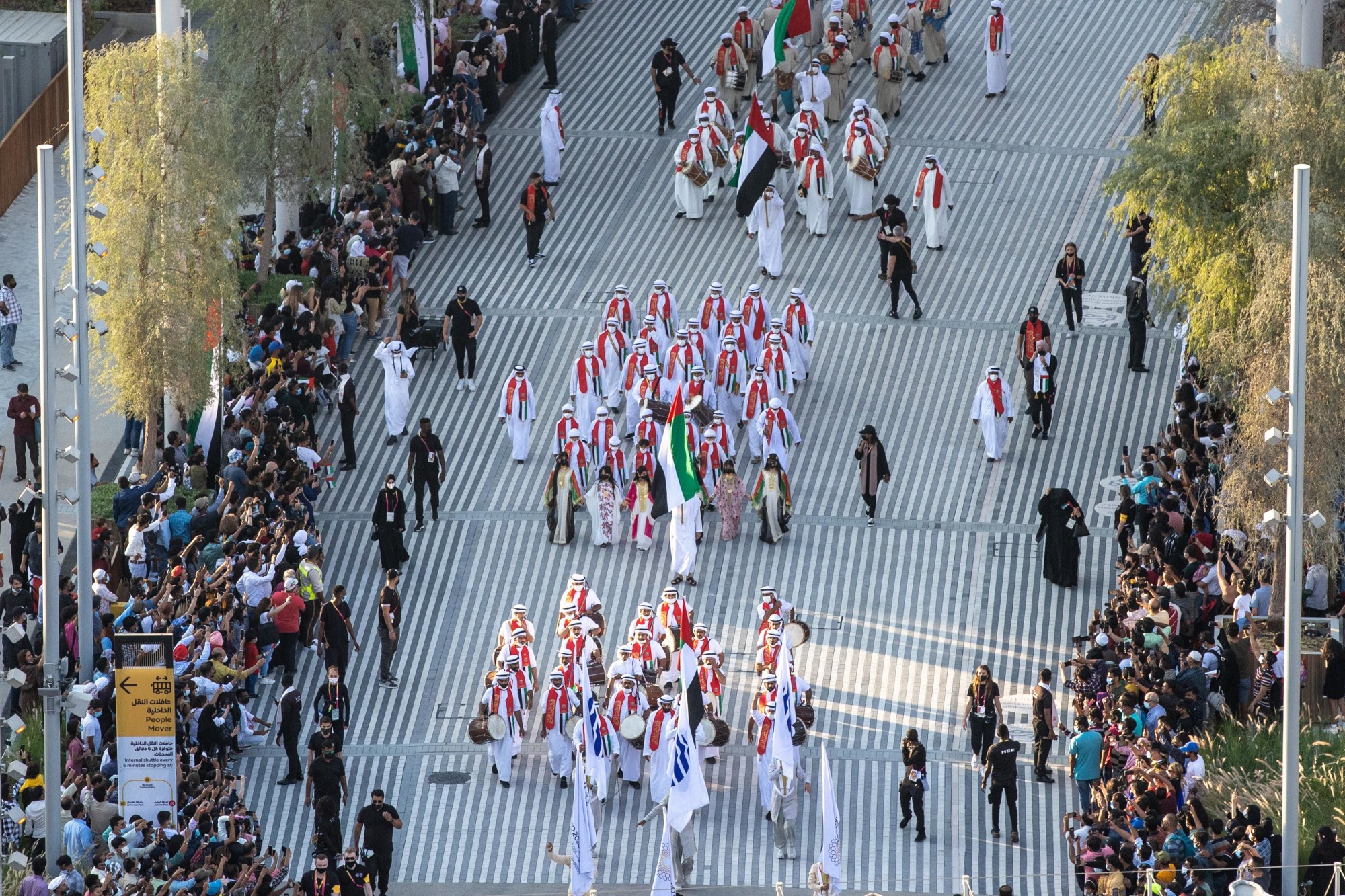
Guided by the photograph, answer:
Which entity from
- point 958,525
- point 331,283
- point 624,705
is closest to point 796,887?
point 624,705

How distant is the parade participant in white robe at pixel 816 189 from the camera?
34.4 metres

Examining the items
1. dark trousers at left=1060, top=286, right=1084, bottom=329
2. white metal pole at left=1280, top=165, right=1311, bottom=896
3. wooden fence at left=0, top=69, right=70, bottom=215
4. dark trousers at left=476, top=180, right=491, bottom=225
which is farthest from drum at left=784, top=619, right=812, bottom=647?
wooden fence at left=0, top=69, right=70, bottom=215

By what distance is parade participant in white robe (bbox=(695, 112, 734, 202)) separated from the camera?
35031mm

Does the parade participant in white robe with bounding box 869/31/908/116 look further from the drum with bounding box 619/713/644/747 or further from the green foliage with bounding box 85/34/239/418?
the drum with bounding box 619/713/644/747

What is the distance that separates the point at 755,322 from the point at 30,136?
42.0 ft

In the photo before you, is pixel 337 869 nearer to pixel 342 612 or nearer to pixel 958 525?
pixel 342 612

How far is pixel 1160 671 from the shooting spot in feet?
78.9

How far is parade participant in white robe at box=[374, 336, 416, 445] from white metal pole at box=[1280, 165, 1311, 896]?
12.0 metres

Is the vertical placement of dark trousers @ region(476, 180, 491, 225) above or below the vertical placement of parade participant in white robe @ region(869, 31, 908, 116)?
below

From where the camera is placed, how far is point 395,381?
30469 millimetres

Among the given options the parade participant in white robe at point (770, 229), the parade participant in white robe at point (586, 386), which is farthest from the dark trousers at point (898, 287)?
the parade participant in white robe at point (586, 386)

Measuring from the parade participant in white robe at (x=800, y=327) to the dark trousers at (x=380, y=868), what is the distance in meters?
10.3

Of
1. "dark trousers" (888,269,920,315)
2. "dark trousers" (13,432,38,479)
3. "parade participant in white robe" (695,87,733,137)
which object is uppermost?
"parade participant in white robe" (695,87,733,137)

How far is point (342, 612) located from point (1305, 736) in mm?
9251
